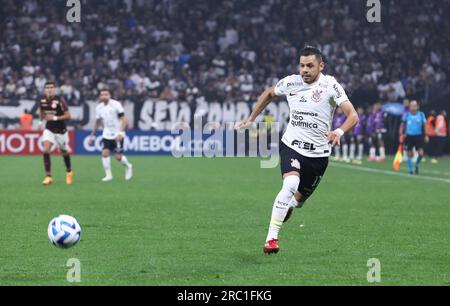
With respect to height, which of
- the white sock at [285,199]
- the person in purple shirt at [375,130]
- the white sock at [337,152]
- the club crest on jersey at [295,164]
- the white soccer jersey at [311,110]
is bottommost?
the white sock at [337,152]

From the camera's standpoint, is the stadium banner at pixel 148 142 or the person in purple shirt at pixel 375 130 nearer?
the person in purple shirt at pixel 375 130

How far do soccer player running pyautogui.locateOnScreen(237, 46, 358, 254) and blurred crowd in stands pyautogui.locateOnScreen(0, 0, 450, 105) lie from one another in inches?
1189

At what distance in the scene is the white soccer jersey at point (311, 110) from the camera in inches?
458

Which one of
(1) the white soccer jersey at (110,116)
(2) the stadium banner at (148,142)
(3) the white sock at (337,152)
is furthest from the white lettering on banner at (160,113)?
(1) the white soccer jersey at (110,116)

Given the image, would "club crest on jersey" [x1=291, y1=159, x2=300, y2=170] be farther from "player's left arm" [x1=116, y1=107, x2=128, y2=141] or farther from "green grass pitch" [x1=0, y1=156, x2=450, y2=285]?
"player's left arm" [x1=116, y1=107, x2=128, y2=141]

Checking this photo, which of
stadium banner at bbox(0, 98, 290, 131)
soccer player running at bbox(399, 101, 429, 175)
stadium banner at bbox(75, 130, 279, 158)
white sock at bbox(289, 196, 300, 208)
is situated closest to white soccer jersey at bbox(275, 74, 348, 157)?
white sock at bbox(289, 196, 300, 208)

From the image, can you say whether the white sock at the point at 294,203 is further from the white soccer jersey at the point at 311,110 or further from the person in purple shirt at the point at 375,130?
the person in purple shirt at the point at 375,130

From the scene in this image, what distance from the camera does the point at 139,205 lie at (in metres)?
17.7

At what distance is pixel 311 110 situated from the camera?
11.7 metres

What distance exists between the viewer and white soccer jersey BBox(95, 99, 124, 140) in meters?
25.3

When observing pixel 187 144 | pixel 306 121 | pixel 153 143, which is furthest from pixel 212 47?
pixel 306 121

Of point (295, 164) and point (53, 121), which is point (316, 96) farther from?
point (53, 121)

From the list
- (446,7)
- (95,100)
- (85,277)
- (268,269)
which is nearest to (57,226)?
(85,277)

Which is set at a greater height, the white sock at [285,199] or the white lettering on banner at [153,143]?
the white sock at [285,199]
